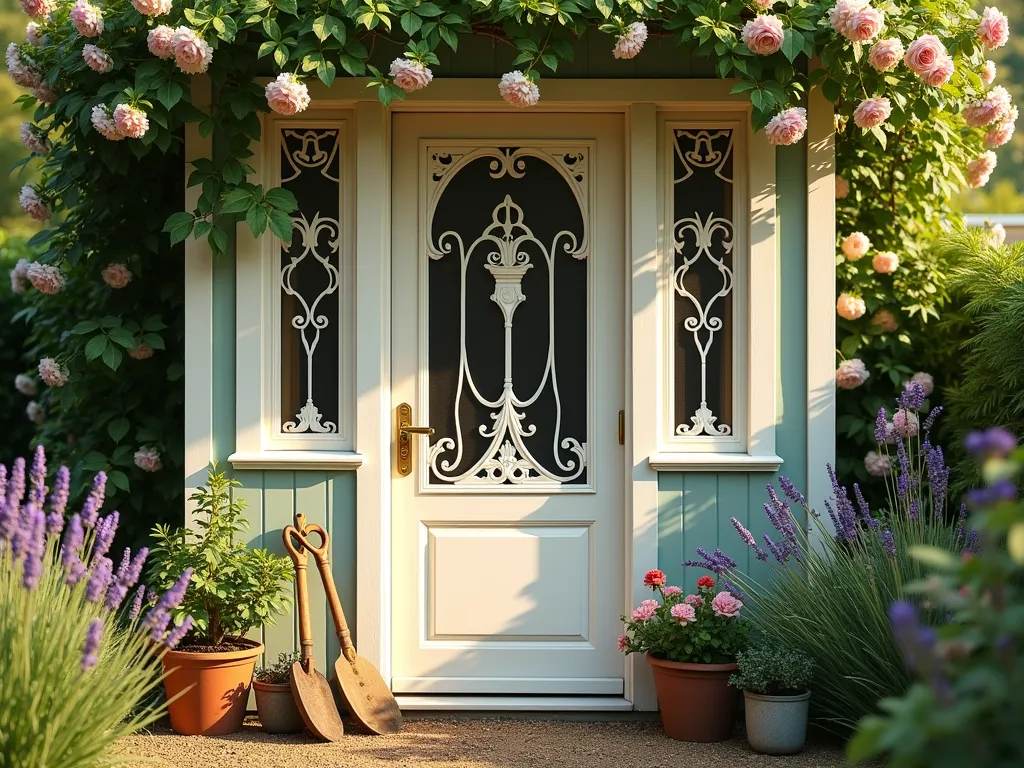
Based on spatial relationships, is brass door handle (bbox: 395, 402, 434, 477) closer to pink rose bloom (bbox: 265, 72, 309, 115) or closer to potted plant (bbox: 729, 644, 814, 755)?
pink rose bloom (bbox: 265, 72, 309, 115)

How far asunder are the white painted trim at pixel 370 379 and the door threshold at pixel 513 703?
189mm

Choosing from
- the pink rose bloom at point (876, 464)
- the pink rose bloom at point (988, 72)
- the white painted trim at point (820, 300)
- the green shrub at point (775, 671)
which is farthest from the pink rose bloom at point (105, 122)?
the pink rose bloom at point (988, 72)

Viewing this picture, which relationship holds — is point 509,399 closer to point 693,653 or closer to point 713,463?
point 713,463

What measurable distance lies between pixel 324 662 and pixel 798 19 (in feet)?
9.74

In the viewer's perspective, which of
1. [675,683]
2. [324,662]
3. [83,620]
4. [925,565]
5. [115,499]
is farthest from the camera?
[115,499]

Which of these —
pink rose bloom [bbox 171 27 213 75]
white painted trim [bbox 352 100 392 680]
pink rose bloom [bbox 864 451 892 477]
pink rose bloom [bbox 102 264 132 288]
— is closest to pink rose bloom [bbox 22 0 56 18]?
pink rose bloom [bbox 171 27 213 75]

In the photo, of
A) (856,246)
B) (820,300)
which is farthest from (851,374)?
(856,246)

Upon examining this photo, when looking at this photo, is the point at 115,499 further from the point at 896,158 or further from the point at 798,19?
the point at 896,158

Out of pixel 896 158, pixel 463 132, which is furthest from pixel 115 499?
pixel 896 158

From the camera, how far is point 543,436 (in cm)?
445

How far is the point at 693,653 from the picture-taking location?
13.2 ft

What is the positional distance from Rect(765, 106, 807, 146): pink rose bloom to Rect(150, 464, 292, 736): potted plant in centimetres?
235

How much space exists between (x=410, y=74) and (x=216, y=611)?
6.72 feet

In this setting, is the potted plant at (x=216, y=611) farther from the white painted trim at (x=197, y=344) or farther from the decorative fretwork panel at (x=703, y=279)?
the decorative fretwork panel at (x=703, y=279)
